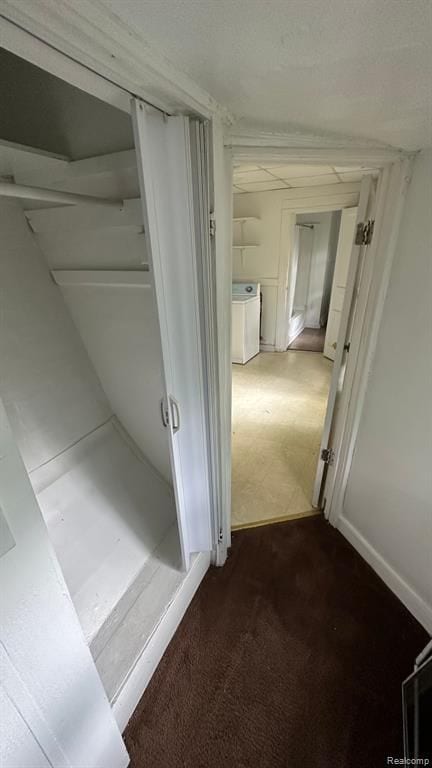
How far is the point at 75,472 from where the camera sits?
5.39ft

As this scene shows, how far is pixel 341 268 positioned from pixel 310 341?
1.59 meters

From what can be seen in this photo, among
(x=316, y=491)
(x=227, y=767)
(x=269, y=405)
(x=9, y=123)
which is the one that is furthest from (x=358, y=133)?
(x=269, y=405)

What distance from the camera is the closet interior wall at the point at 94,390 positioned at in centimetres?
125

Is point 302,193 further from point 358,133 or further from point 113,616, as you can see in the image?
point 113,616

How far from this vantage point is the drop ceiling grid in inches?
120

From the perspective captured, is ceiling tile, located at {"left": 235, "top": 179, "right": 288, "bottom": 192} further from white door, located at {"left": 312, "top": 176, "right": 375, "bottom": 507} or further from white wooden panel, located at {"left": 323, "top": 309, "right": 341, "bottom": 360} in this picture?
white door, located at {"left": 312, "top": 176, "right": 375, "bottom": 507}

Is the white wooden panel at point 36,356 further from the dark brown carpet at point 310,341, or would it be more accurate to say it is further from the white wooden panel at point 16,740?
the dark brown carpet at point 310,341

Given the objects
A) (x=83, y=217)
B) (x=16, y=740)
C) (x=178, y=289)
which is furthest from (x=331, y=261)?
(x=16, y=740)

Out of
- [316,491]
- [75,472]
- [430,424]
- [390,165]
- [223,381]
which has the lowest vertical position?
[316,491]

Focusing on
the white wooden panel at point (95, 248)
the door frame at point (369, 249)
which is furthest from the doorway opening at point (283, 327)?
the white wooden panel at point (95, 248)

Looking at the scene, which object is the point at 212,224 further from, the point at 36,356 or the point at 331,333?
the point at 331,333

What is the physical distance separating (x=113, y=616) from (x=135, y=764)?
43 cm

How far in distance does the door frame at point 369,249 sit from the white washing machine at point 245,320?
9.25ft

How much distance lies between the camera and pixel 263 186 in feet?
12.9
